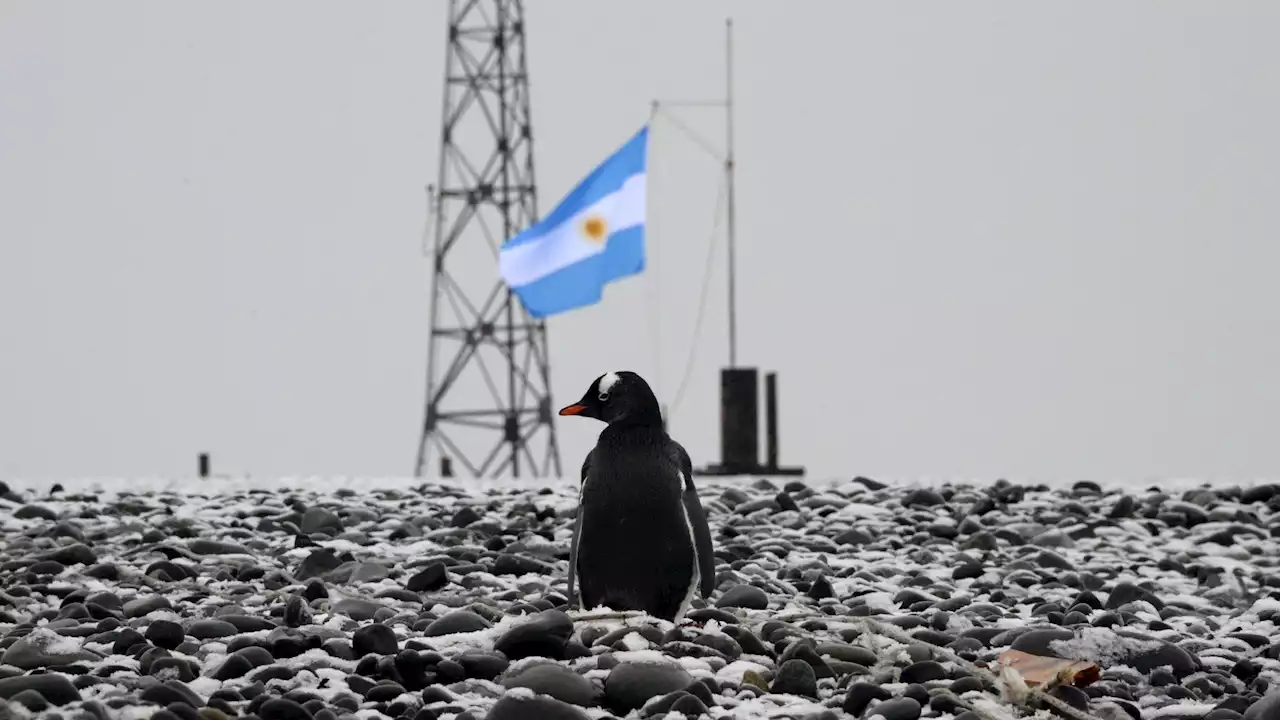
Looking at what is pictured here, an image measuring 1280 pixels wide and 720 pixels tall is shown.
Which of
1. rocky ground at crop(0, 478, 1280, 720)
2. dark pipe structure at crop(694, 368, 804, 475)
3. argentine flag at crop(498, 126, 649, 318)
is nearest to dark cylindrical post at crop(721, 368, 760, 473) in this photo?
dark pipe structure at crop(694, 368, 804, 475)

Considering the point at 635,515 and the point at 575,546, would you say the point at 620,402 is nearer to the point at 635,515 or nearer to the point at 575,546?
the point at 635,515

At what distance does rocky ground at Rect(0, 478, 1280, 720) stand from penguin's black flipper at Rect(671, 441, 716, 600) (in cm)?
15

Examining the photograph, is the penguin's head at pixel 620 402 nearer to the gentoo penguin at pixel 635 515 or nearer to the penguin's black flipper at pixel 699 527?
the gentoo penguin at pixel 635 515

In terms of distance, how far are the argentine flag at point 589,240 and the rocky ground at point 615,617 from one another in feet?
21.4

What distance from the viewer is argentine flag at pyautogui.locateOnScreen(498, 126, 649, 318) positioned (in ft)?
52.9

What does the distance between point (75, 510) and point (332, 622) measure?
4.66 meters

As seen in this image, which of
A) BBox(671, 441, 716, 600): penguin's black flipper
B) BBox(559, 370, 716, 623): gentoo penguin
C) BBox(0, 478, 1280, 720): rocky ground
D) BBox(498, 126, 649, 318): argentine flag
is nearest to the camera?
BBox(0, 478, 1280, 720): rocky ground

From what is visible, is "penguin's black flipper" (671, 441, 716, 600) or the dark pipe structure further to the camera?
the dark pipe structure

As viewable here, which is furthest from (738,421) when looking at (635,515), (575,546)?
(635,515)

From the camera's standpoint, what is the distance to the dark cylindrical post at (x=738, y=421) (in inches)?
591

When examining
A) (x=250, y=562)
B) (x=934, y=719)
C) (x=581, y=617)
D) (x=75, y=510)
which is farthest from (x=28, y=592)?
(x=934, y=719)

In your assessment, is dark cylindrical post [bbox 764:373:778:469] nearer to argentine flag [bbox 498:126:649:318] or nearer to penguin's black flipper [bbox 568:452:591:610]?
argentine flag [bbox 498:126:649:318]

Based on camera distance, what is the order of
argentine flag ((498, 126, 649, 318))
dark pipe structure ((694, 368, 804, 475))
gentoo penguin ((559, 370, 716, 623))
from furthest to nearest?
argentine flag ((498, 126, 649, 318)) → dark pipe structure ((694, 368, 804, 475)) → gentoo penguin ((559, 370, 716, 623))

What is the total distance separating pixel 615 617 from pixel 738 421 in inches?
401
